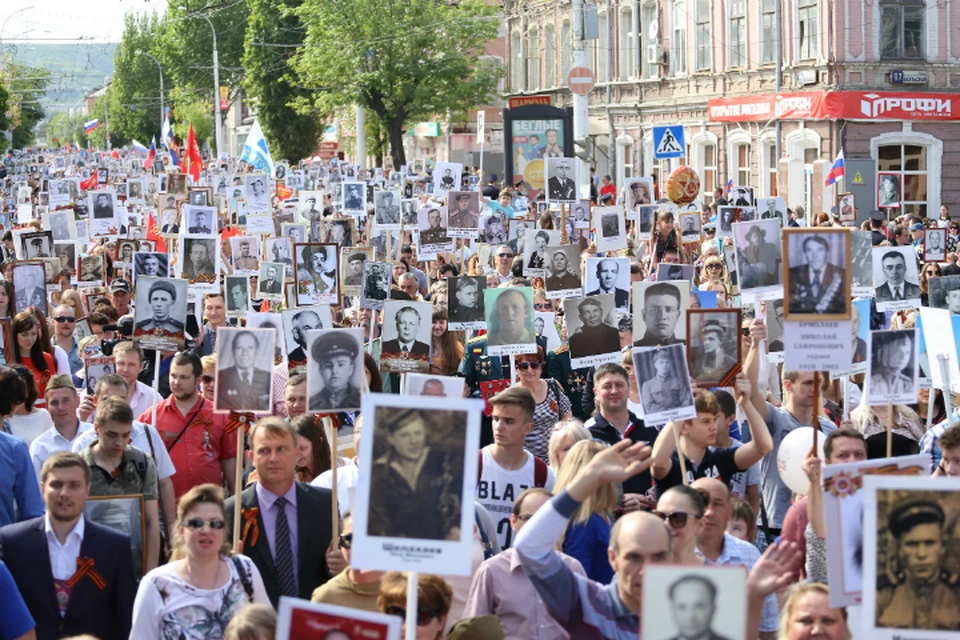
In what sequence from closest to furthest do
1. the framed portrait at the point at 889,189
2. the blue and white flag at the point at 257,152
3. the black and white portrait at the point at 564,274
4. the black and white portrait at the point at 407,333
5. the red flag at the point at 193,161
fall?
the black and white portrait at the point at 407,333 → the black and white portrait at the point at 564,274 → the blue and white flag at the point at 257,152 → the framed portrait at the point at 889,189 → the red flag at the point at 193,161

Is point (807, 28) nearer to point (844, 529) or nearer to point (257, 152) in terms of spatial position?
point (257, 152)

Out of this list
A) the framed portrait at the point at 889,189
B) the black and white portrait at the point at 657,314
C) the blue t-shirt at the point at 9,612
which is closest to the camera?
the blue t-shirt at the point at 9,612

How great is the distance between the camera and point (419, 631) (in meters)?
5.22

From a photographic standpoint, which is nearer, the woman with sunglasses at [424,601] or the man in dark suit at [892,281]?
the woman with sunglasses at [424,601]

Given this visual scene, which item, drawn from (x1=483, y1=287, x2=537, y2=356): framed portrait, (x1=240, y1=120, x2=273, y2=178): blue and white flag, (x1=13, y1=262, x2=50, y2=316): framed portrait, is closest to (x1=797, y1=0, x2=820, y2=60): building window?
(x1=240, y1=120, x2=273, y2=178): blue and white flag

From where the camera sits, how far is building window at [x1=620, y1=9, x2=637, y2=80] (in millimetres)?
46625

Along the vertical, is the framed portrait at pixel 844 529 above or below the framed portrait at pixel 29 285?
below

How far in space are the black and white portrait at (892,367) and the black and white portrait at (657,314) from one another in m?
1.90

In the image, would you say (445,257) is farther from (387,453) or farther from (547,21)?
(547,21)

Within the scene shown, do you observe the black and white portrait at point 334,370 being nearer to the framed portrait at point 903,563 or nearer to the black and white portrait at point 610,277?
the framed portrait at point 903,563

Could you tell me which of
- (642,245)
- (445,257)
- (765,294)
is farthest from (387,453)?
(642,245)

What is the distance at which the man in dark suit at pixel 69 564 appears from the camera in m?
6.23

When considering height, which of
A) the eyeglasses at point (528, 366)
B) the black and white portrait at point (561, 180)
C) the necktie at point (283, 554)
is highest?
the black and white portrait at point (561, 180)

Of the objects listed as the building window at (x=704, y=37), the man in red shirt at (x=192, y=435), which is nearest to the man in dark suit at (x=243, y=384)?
the man in red shirt at (x=192, y=435)
